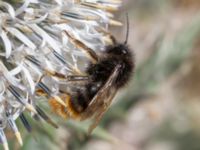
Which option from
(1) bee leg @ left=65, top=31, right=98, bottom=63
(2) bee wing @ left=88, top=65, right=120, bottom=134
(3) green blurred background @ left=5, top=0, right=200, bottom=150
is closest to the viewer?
(2) bee wing @ left=88, top=65, right=120, bottom=134

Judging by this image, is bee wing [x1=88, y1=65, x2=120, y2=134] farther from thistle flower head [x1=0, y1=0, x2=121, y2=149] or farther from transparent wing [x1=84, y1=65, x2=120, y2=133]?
thistle flower head [x1=0, y1=0, x2=121, y2=149]

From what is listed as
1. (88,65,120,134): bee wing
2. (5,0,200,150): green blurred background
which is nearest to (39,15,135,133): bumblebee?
(88,65,120,134): bee wing

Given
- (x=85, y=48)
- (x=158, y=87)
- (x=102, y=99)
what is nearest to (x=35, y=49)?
(x=85, y=48)

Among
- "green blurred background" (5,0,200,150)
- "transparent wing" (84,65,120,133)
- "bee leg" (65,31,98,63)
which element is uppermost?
"bee leg" (65,31,98,63)

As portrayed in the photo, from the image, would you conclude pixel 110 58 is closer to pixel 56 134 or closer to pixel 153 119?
pixel 56 134

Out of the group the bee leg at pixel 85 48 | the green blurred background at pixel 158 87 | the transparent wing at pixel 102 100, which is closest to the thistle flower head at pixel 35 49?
the bee leg at pixel 85 48

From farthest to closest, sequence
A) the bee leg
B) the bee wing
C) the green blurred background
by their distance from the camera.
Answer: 1. the green blurred background
2. the bee leg
3. the bee wing

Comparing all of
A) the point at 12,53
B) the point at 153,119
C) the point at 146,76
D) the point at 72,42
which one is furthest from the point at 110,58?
the point at 153,119
